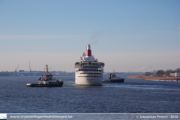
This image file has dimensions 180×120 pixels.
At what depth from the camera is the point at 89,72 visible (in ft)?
314

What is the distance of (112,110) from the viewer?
42406 millimetres

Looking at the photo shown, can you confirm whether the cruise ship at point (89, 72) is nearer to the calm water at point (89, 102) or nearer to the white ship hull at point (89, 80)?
the white ship hull at point (89, 80)

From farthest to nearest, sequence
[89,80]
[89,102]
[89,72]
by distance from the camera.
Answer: [89,72] < [89,80] < [89,102]

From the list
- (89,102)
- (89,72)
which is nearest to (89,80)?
(89,72)

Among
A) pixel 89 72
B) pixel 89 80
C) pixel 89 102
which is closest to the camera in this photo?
pixel 89 102

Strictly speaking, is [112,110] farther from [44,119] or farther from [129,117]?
[44,119]

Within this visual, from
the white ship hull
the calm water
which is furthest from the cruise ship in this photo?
the calm water

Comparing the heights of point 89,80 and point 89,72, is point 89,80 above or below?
below

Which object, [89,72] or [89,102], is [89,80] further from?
[89,102]

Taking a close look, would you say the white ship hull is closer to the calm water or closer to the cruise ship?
the cruise ship

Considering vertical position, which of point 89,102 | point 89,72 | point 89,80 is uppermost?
point 89,72

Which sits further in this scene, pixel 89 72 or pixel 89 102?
pixel 89 72

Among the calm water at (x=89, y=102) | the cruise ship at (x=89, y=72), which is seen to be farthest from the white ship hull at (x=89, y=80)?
the calm water at (x=89, y=102)

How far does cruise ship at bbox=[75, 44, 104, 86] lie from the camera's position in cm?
9550
